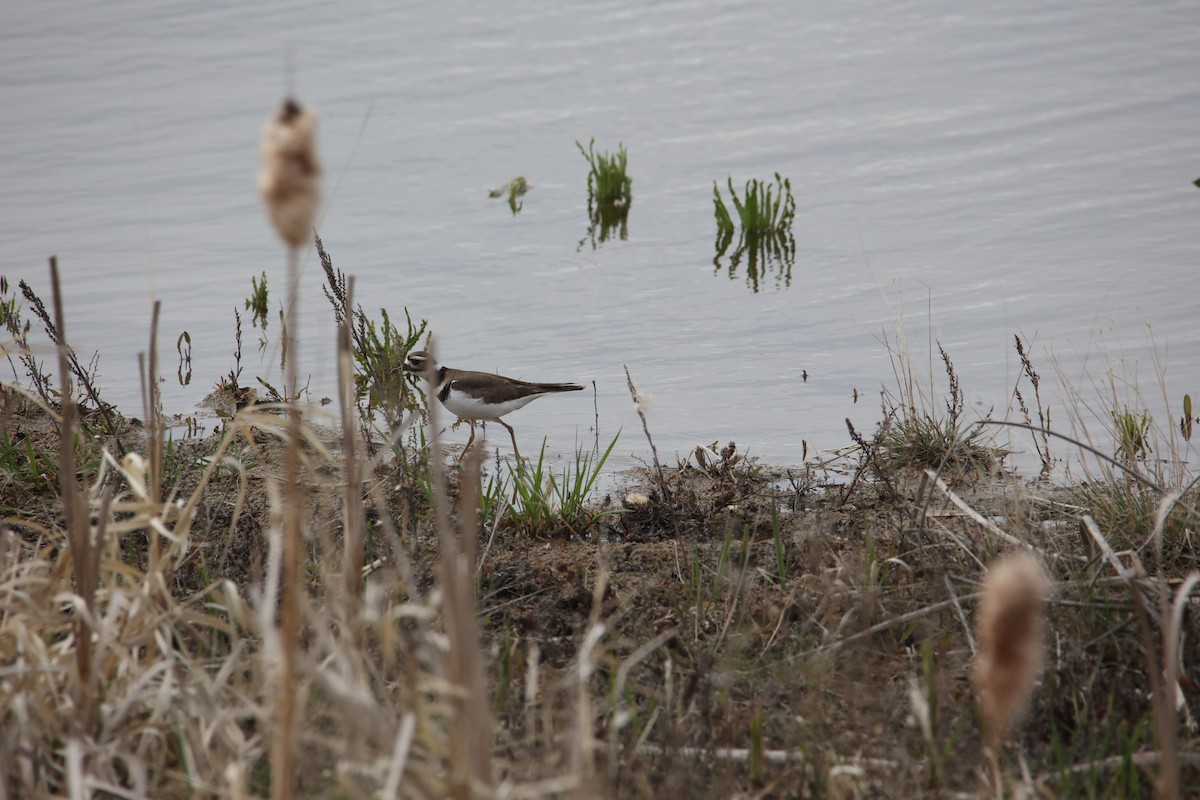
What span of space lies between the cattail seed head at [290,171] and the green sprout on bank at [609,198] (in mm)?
10334

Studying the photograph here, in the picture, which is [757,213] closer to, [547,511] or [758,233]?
[758,233]

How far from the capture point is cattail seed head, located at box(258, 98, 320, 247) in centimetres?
192

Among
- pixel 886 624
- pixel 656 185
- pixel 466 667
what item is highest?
pixel 656 185

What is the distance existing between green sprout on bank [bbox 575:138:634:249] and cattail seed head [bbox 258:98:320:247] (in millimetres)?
10334

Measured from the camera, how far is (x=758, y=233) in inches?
465

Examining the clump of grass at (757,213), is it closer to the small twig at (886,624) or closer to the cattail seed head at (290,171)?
the small twig at (886,624)

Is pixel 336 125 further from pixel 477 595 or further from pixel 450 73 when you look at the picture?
pixel 477 595

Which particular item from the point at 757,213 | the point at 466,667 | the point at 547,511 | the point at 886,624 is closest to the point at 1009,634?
the point at 466,667

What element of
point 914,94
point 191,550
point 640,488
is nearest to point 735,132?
point 914,94

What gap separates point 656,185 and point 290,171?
11845mm

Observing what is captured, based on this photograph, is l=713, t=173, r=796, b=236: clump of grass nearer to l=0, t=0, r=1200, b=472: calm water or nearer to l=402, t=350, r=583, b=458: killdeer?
l=0, t=0, r=1200, b=472: calm water

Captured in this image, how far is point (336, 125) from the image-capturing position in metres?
15.5

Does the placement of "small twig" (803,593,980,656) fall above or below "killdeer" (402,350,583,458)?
below

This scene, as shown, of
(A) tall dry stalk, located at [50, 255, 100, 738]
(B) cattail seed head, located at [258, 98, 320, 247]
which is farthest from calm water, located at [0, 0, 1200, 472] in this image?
(B) cattail seed head, located at [258, 98, 320, 247]
